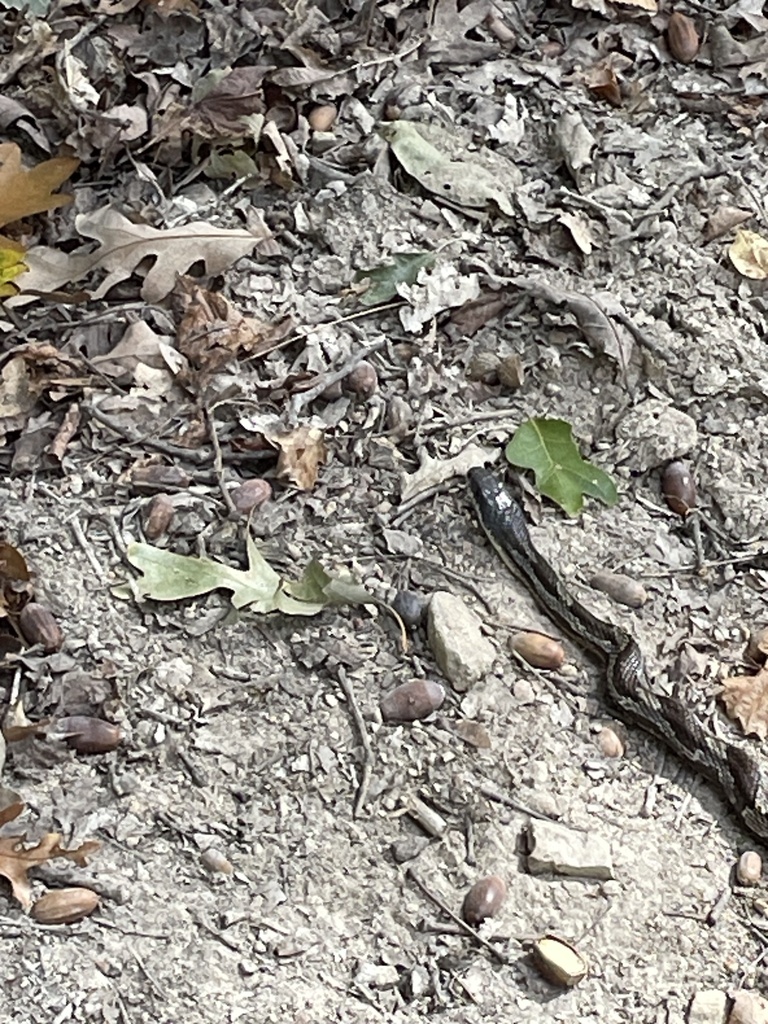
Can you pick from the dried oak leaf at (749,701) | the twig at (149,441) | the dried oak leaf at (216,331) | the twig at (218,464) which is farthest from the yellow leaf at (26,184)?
the dried oak leaf at (749,701)

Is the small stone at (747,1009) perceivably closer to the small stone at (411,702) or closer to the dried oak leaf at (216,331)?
the small stone at (411,702)

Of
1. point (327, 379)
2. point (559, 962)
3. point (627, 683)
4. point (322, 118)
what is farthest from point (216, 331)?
point (559, 962)

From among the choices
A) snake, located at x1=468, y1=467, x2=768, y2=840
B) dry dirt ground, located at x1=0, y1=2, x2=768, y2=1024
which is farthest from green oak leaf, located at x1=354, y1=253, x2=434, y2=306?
snake, located at x1=468, y1=467, x2=768, y2=840

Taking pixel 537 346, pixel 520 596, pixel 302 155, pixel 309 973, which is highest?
pixel 302 155

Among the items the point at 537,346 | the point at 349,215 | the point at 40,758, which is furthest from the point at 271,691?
the point at 349,215

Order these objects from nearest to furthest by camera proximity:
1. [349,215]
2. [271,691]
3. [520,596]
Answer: [271,691], [520,596], [349,215]

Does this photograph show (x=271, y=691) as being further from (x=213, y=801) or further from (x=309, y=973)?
(x=309, y=973)

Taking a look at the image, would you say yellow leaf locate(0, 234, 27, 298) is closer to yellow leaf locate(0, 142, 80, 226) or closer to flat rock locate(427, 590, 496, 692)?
yellow leaf locate(0, 142, 80, 226)
